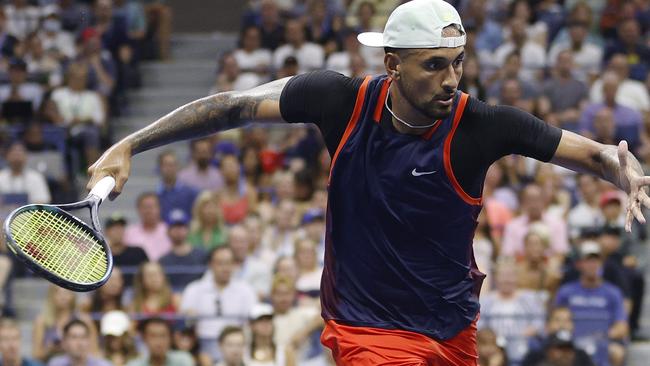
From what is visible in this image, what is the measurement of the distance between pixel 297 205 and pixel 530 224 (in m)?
2.22

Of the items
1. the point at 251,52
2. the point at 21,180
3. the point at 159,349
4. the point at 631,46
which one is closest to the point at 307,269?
the point at 159,349

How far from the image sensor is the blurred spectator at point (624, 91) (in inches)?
532

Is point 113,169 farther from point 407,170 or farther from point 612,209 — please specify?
point 612,209

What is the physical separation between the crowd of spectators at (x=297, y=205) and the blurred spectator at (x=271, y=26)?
0.10ft

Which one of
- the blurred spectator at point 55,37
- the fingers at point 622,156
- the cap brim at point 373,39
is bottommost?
the blurred spectator at point 55,37

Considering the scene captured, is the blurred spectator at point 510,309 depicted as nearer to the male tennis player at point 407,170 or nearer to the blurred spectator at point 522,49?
the blurred spectator at point 522,49

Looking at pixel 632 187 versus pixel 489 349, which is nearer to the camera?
pixel 632 187

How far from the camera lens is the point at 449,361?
17.4 feet

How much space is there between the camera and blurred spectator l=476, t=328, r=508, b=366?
9.69 metres

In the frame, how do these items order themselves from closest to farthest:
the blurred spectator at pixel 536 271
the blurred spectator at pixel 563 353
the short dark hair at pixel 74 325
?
the blurred spectator at pixel 563 353 < the short dark hair at pixel 74 325 < the blurred spectator at pixel 536 271

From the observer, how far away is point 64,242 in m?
5.05

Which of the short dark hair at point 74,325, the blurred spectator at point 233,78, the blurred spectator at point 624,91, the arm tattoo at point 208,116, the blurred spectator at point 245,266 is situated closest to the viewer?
the arm tattoo at point 208,116

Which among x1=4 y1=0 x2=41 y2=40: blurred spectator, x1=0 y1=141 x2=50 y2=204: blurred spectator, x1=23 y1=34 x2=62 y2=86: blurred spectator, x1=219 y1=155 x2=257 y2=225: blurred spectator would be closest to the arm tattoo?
x1=219 y1=155 x2=257 y2=225: blurred spectator

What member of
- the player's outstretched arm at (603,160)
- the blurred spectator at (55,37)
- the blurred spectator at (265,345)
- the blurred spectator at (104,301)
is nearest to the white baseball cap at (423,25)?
the player's outstretched arm at (603,160)
